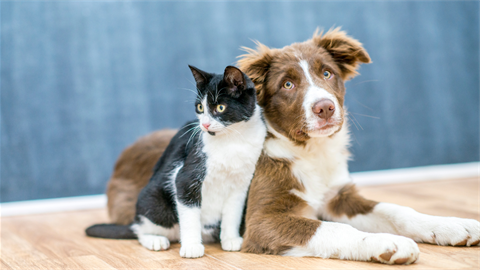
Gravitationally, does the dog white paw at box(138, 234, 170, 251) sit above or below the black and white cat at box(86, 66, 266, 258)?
below

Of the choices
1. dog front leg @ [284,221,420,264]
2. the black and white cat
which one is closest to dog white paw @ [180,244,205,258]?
the black and white cat

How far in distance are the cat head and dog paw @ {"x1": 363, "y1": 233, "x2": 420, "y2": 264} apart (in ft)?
2.12

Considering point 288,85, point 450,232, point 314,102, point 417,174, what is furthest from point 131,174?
point 417,174

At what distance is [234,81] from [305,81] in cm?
31

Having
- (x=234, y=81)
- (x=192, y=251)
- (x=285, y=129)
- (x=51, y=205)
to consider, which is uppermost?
(x=234, y=81)

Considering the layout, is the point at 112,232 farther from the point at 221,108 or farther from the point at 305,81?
the point at 305,81

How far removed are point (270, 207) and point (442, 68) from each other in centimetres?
305

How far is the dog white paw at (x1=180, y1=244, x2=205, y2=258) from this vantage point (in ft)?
4.85

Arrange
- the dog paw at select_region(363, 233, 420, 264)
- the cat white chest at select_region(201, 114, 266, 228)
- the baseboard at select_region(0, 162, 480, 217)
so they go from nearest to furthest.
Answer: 1. the dog paw at select_region(363, 233, 420, 264)
2. the cat white chest at select_region(201, 114, 266, 228)
3. the baseboard at select_region(0, 162, 480, 217)

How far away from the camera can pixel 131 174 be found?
2154mm

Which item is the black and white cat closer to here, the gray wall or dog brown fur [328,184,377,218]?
dog brown fur [328,184,377,218]

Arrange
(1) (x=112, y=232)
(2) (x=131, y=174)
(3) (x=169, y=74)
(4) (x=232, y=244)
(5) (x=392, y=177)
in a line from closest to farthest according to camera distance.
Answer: (4) (x=232, y=244) < (1) (x=112, y=232) < (2) (x=131, y=174) < (3) (x=169, y=74) < (5) (x=392, y=177)

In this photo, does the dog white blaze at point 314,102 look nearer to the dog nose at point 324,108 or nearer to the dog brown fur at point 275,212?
the dog nose at point 324,108

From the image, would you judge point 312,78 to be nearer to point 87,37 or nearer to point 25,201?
point 87,37
